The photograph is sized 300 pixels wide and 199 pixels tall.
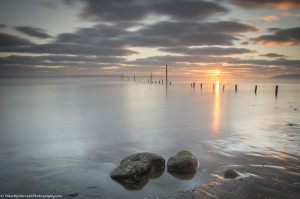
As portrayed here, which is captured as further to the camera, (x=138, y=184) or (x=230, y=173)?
(x=230, y=173)

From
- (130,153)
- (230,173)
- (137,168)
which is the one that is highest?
(137,168)

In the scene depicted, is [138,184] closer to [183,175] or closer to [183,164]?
[183,175]

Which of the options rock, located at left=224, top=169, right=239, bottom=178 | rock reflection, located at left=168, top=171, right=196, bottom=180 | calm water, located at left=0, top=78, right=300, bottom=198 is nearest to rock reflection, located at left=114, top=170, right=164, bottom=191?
calm water, located at left=0, top=78, right=300, bottom=198

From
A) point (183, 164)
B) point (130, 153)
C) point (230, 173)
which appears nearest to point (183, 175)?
point (183, 164)

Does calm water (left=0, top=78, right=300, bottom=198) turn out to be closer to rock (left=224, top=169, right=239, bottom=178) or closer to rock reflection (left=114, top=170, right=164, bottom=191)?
rock reflection (left=114, top=170, right=164, bottom=191)

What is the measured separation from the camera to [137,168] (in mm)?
5531

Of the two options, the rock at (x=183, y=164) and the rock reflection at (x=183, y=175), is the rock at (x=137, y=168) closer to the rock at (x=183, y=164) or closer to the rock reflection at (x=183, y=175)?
the rock at (x=183, y=164)

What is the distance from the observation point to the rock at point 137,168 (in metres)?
5.39

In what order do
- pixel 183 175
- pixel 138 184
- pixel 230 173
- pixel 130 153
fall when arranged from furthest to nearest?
pixel 130 153, pixel 183 175, pixel 230 173, pixel 138 184

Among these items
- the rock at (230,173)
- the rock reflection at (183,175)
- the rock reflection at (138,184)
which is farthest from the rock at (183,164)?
the rock at (230,173)

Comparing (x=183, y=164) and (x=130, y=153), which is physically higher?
(x=183, y=164)

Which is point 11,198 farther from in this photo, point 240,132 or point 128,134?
point 240,132

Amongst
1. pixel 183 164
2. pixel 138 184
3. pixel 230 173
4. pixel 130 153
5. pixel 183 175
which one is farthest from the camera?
pixel 130 153

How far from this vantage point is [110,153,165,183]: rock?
5.39 meters
